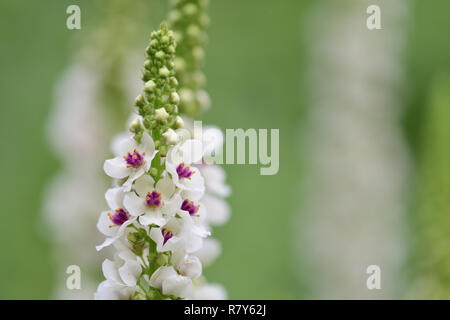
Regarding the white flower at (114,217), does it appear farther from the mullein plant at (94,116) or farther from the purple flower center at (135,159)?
the mullein plant at (94,116)

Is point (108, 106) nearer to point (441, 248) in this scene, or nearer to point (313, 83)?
point (441, 248)

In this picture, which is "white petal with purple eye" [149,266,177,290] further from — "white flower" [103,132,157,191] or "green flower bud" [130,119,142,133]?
"green flower bud" [130,119,142,133]

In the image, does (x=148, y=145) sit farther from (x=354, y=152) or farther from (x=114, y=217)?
(x=354, y=152)

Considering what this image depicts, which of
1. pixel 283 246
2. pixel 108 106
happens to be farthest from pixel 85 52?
pixel 283 246

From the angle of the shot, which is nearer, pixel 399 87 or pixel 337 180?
pixel 337 180

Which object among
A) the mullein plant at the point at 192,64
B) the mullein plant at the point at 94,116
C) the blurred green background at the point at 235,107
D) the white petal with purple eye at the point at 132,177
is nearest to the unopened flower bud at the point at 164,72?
the white petal with purple eye at the point at 132,177

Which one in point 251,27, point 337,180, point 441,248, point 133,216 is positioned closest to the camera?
point 133,216
